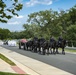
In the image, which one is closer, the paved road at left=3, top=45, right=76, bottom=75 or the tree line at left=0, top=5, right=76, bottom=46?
the paved road at left=3, top=45, right=76, bottom=75

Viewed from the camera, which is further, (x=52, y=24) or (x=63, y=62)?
(x=52, y=24)

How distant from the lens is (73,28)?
58.2 m

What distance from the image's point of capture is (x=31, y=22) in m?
87.6

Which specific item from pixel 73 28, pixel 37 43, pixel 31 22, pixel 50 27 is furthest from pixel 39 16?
pixel 37 43

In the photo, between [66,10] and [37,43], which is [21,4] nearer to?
[37,43]

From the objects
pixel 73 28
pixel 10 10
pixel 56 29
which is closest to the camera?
pixel 10 10

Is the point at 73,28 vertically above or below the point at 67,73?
above

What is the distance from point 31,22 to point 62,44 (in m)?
54.6

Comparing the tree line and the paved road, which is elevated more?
the tree line

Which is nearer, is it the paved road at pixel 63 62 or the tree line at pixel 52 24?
the paved road at pixel 63 62

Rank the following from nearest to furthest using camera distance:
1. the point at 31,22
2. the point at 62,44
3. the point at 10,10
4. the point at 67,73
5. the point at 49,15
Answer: the point at 10,10 → the point at 67,73 → the point at 62,44 → the point at 49,15 → the point at 31,22

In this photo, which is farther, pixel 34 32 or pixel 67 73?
pixel 34 32

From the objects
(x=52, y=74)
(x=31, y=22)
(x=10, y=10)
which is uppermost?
(x=31, y=22)

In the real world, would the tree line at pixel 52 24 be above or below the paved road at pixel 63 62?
above
